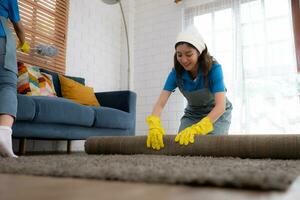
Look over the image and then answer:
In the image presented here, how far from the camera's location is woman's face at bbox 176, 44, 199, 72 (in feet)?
5.28

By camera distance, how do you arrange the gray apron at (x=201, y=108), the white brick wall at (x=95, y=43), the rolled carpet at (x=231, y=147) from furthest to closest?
the white brick wall at (x=95, y=43) → the gray apron at (x=201, y=108) → the rolled carpet at (x=231, y=147)

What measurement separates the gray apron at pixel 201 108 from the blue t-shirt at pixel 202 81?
26 mm

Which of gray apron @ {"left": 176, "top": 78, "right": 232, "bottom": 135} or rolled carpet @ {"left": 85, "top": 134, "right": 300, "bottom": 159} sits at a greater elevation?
gray apron @ {"left": 176, "top": 78, "right": 232, "bottom": 135}

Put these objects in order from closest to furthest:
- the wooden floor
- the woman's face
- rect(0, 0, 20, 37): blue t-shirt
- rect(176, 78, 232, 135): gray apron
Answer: the wooden floor → rect(0, 0, 20, 37): blue t-shirt → the woman's face → rect(176, 78, 232, 135): gray apron

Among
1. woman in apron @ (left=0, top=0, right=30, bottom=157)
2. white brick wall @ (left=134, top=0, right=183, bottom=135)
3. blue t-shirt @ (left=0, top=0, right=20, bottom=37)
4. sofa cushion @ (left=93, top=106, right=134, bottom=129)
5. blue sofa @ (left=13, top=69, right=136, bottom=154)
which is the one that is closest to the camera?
woman in apron @ (left=0, top=0, right=30, bottom=157)

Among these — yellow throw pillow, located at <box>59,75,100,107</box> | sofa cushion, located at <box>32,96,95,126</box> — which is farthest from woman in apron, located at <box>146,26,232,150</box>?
yellow throw pillow, located at <box>59,75,100,107</box>

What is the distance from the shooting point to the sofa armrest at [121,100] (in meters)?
2.94

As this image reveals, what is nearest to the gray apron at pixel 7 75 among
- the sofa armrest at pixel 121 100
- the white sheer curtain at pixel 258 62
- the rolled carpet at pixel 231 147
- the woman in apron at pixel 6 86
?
the woman in apron at pixel 6 86

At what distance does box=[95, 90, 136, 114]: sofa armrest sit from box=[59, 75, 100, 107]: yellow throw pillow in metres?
0.17

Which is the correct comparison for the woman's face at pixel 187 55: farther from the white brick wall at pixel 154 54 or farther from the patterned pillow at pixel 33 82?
the white brick wall at pixel 154 54

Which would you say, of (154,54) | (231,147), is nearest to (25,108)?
(231,147)

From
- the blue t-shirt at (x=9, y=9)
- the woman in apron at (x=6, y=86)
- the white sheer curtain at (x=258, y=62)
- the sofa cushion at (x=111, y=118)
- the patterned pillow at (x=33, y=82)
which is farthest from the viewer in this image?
the white sheer curtain at (x=258, y=62)

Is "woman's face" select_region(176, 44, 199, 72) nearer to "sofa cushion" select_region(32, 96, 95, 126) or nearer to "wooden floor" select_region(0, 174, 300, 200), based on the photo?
"sofa cushion" select_region(32, 96, 95, 126)

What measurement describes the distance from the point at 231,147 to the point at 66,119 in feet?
4.49
